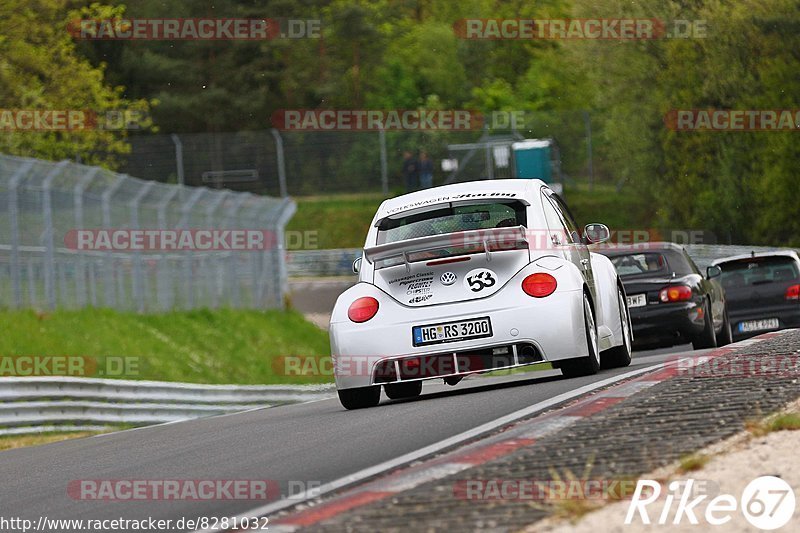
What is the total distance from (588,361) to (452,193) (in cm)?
161

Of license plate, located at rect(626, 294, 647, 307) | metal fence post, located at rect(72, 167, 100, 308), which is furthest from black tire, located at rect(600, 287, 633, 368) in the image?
metal fence post, located at rect(72, 167, 100, 308)

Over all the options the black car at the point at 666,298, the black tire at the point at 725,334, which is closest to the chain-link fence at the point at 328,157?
the black tire at the point at 725,334

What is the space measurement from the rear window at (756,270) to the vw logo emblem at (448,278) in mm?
9785

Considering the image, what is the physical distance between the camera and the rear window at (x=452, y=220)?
11.6 meters

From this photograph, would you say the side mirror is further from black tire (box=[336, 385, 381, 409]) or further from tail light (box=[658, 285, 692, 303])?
tail light (box=[658, 285, 692, 303])

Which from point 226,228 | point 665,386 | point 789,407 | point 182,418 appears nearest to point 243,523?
point 789,407

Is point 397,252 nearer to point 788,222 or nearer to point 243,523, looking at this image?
point 243,523

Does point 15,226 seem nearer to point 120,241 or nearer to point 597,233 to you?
point 120,241

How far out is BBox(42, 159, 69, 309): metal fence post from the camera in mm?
20969

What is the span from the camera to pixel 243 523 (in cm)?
629

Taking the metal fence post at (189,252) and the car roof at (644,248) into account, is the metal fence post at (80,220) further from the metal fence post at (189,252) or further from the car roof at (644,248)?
the car roof at (644,248)

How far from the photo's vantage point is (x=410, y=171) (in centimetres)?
4900

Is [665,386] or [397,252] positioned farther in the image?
[397,252]

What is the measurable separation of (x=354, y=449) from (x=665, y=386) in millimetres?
2333
